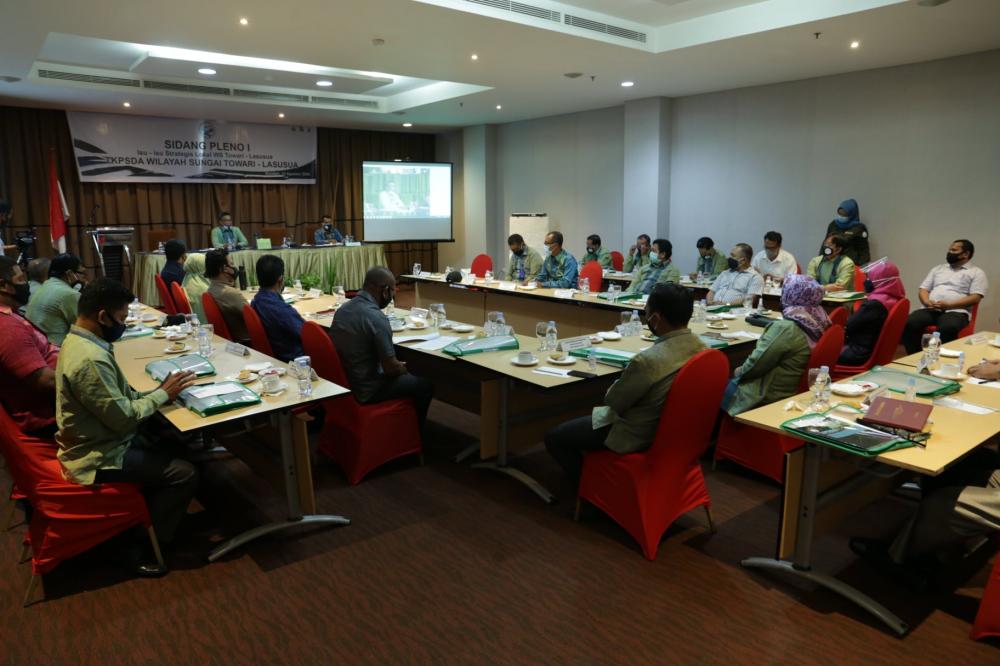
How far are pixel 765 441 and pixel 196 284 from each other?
450cm

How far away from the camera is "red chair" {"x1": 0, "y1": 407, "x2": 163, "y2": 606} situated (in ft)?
8.09

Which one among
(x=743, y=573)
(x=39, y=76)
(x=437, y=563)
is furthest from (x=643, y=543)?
(x=39, y=76)

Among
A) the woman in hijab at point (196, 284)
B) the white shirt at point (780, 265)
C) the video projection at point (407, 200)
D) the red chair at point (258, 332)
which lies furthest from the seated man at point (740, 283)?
the video projection at point (407, 200)

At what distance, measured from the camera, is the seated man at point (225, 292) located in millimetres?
4609

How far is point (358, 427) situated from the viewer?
3594 millimetres

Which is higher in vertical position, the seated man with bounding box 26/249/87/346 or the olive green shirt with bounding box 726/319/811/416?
the seated man with bounding box 26/249/87/346

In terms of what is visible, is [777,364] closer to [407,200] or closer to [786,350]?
[786,350]

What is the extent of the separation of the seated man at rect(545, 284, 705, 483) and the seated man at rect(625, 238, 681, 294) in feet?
11.7

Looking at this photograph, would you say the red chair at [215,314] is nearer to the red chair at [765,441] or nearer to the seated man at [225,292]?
the seated man at [225,292]

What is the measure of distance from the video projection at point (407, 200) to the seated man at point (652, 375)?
26.2 ft

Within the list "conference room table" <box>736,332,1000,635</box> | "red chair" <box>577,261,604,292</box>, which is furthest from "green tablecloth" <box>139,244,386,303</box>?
"conference room table" <box>736,332,1000,635</box>

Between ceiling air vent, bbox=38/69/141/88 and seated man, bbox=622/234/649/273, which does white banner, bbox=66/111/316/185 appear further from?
seated man, bbox=622/234/649/273

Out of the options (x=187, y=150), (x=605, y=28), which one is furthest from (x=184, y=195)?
(x=605, y=28)

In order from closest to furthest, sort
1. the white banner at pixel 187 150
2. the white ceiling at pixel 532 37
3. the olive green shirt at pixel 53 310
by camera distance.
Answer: the olive green shirt at pixel 53 310, the white ceiling at pixel 532 37, the white banner at pixel 187 150
